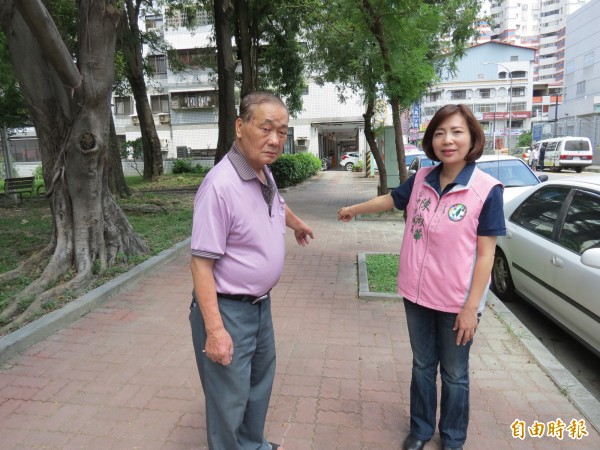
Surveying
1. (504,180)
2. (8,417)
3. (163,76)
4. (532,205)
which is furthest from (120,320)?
(163,76)

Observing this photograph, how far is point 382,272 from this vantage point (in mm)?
5875

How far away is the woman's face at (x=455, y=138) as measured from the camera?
220 cm

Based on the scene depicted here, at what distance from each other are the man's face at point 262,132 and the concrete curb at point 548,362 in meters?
2.60

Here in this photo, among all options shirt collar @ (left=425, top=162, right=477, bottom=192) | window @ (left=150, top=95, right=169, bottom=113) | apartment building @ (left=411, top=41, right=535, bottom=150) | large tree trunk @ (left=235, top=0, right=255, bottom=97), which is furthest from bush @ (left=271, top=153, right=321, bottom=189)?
apartment building @ (left=411, top=41, right=535, bottom=150)

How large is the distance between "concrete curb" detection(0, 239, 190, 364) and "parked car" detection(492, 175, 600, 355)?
4276 mm

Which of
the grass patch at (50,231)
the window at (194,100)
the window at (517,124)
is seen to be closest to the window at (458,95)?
the window at (517,124)

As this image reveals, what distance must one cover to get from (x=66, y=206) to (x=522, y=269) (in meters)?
Answer: 5.35

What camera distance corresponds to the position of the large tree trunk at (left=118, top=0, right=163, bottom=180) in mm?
15883

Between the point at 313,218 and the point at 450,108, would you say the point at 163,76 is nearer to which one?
the point at 313,218

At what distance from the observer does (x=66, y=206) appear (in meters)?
5.73

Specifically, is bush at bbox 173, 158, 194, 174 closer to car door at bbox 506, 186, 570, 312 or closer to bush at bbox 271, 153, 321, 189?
bush at bbox 271, 153, 321, 189

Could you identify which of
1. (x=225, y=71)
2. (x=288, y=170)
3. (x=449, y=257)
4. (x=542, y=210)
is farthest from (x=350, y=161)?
(x=449, y=257)

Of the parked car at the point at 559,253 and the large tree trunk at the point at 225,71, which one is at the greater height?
the large tree trunk at the point at 225,71

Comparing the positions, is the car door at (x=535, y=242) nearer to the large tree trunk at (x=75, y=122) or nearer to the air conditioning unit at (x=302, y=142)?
the large tree trunk at (x=75, y=122)
